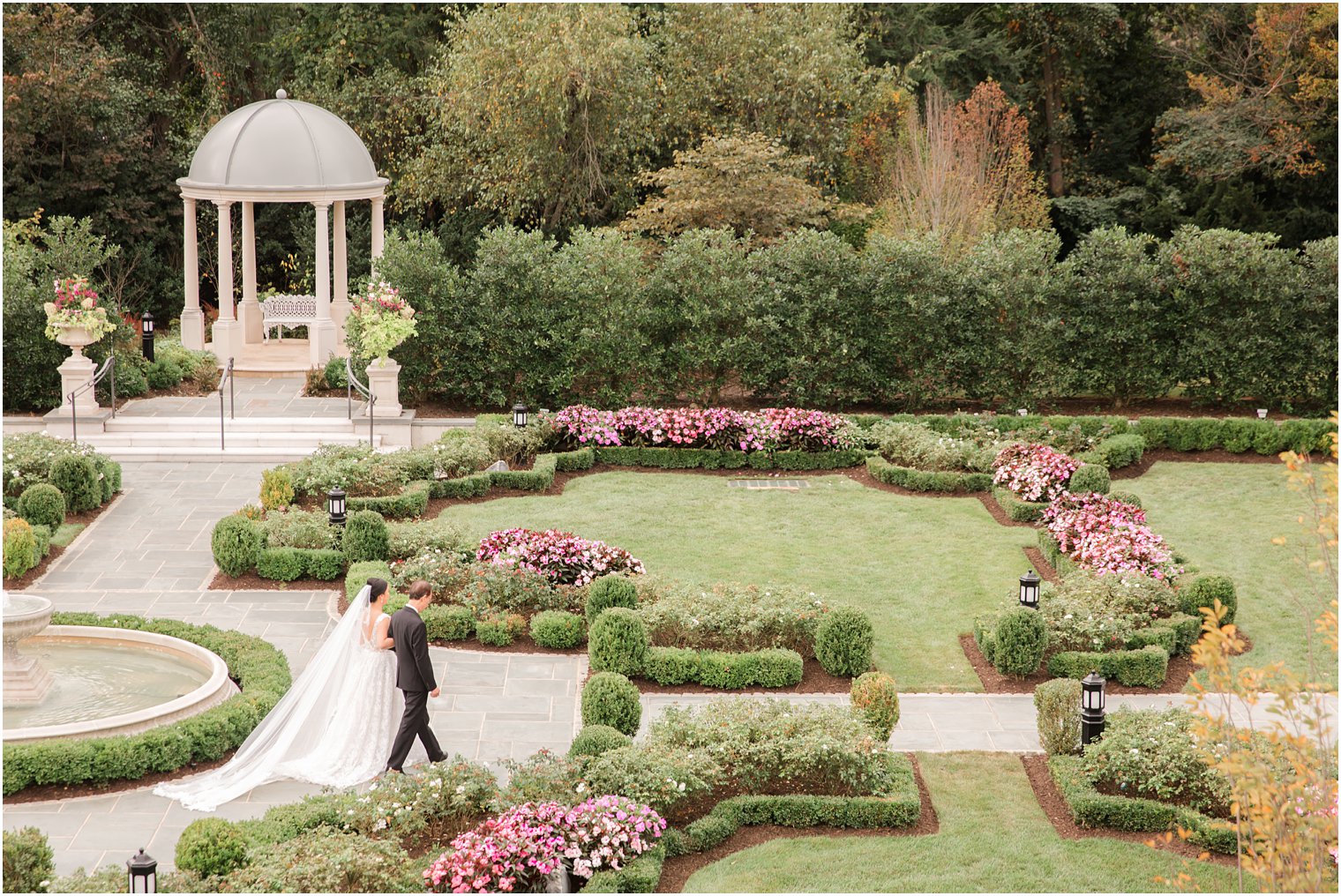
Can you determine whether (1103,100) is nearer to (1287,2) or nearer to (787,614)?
(1287,2)

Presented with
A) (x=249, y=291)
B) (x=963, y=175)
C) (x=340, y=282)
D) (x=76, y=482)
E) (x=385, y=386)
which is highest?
(x=963, y=175)

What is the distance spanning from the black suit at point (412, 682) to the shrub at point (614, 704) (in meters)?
1.30

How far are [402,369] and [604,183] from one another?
8005mm

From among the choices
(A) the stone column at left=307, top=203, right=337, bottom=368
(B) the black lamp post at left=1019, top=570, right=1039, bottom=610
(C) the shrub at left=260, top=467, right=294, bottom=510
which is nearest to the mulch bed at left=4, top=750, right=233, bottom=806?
(C) the shrub at left=260, top=467, right=294, bottom=510

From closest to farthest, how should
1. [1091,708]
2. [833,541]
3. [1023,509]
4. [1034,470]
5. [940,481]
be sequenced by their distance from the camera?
[1091,708] → [833,541] → [1023,509] → [1034,470] → [940,481]

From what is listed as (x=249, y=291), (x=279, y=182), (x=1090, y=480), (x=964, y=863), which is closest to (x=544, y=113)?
(x=279, y=182)

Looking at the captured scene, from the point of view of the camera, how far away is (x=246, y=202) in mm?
28000

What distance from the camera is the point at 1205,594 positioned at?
47.8ft

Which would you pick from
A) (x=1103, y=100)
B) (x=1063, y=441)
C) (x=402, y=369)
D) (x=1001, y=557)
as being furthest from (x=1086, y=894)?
(x=1103, y=100)

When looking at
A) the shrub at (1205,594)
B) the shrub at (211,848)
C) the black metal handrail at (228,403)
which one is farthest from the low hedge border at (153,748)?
the black metal handrail at (228,403)

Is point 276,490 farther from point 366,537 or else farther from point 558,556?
point 558,556

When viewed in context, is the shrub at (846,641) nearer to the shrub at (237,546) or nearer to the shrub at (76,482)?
the shrub at (237,546)

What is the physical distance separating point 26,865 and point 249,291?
21.0 m

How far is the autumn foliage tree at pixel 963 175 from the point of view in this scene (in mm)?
29547
